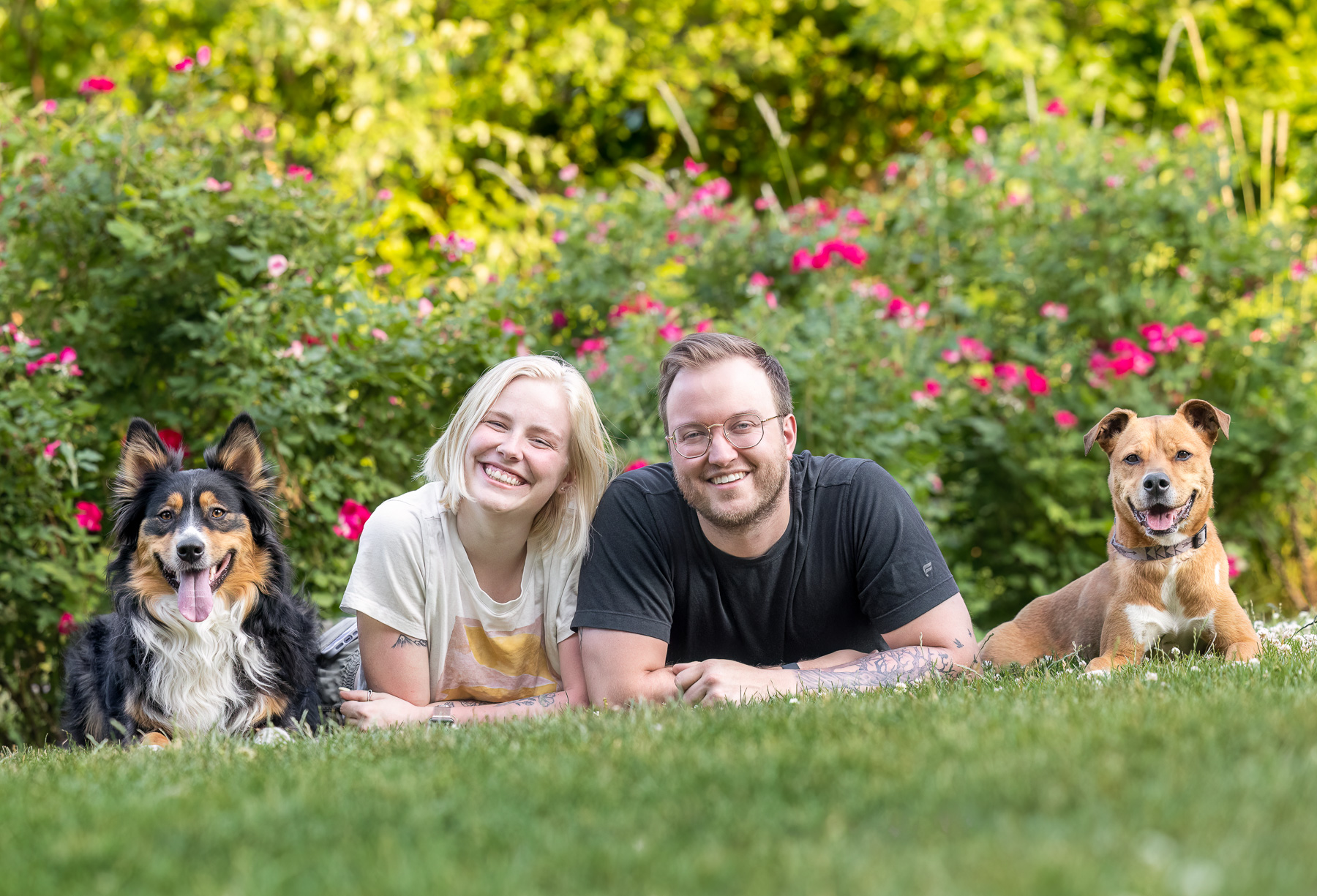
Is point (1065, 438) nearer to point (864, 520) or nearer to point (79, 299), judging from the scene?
point (864, 520)

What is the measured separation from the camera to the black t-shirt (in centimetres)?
425

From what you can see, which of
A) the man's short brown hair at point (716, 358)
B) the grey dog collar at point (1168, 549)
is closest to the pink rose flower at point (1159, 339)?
the grey dog collar at point (1168, 549)

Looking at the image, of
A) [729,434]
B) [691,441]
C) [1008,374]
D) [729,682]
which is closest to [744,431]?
[729,434]

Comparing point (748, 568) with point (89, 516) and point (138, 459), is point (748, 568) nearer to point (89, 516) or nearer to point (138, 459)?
point (138, 459)

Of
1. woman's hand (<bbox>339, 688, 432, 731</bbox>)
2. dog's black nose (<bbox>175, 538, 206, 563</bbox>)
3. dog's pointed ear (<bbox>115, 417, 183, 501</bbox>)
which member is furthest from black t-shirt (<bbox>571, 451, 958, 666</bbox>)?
dog's pointed ear (<bbox>115, 417, 183, 501</bbox>)

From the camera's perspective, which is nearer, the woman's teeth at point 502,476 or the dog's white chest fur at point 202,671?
the dog's white chest fur at point 202,671

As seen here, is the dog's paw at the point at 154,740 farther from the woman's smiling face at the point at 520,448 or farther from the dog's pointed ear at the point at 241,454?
the woman's smiling face at the point at 520,448

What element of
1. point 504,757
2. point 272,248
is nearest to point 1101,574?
point 504,757

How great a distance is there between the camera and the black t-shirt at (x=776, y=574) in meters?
4.25

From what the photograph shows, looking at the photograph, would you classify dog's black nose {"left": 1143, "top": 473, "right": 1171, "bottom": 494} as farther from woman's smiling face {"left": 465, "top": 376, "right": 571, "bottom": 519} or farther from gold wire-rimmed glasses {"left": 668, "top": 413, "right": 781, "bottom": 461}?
woman's smiling face {"left": 465, "top": 376, "right": 571, "bottom": 519}

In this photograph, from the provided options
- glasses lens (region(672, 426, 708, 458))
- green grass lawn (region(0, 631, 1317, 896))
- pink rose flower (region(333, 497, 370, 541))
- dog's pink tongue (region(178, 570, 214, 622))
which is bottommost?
green grass lawn (region(0, 631, 1317, 896))

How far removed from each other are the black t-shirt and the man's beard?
0.51 feet

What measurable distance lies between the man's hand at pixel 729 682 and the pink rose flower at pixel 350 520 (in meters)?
2.22

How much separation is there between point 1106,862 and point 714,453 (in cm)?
231
